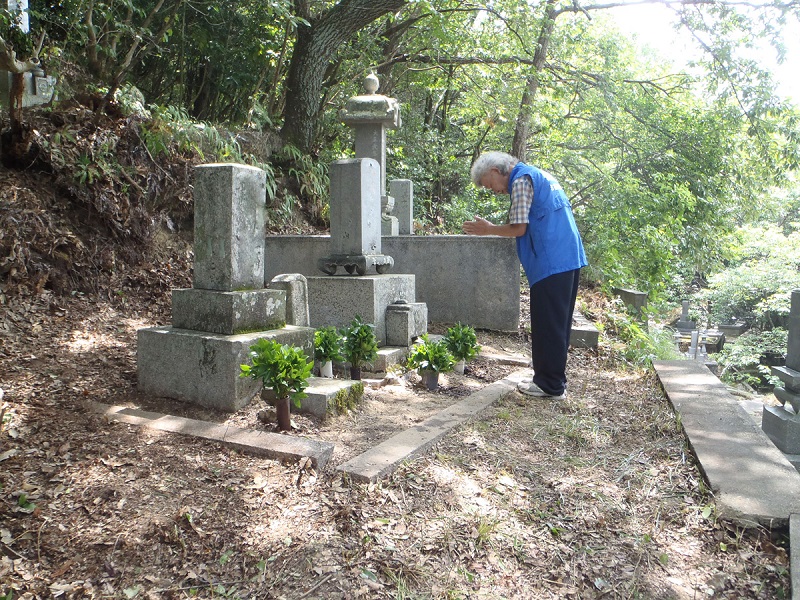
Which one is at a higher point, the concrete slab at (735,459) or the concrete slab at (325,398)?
the concrete slab at (325,398)

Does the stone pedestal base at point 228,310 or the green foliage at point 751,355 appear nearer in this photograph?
the stone pedestal base at point 228,310

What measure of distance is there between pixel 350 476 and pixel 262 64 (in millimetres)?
9062

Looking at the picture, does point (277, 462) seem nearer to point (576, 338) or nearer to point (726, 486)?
point (726, 486)

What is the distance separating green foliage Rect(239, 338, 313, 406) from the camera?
330cm

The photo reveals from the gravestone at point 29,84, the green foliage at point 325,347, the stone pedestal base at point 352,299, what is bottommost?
the green foliage at point 325,347

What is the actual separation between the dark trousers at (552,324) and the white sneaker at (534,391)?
3 centimetres

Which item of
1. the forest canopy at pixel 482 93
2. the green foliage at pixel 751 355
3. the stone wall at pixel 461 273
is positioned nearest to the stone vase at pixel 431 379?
the stone wall at pixel 461 273

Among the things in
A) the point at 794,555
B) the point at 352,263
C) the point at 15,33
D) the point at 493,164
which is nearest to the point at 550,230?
the point at 493,164

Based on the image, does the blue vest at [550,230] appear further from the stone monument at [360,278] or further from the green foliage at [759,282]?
the green foliage at [759,282]

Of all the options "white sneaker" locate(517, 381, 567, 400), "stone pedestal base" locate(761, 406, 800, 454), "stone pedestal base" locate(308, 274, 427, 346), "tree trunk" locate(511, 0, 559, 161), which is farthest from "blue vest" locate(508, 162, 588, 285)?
"tree trunk" locate(511, 0, 559, 161)

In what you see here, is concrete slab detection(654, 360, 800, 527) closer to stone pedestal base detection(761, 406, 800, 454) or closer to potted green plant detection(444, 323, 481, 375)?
stone pedestal base detection(761, 406, 800, 454)

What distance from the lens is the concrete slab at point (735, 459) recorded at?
2574 mm

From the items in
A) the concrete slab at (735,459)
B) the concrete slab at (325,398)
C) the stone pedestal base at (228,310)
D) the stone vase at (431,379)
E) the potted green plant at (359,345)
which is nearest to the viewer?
the concrete slab at (735,459)

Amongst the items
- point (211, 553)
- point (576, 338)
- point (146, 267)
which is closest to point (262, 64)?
point (146, 267)
